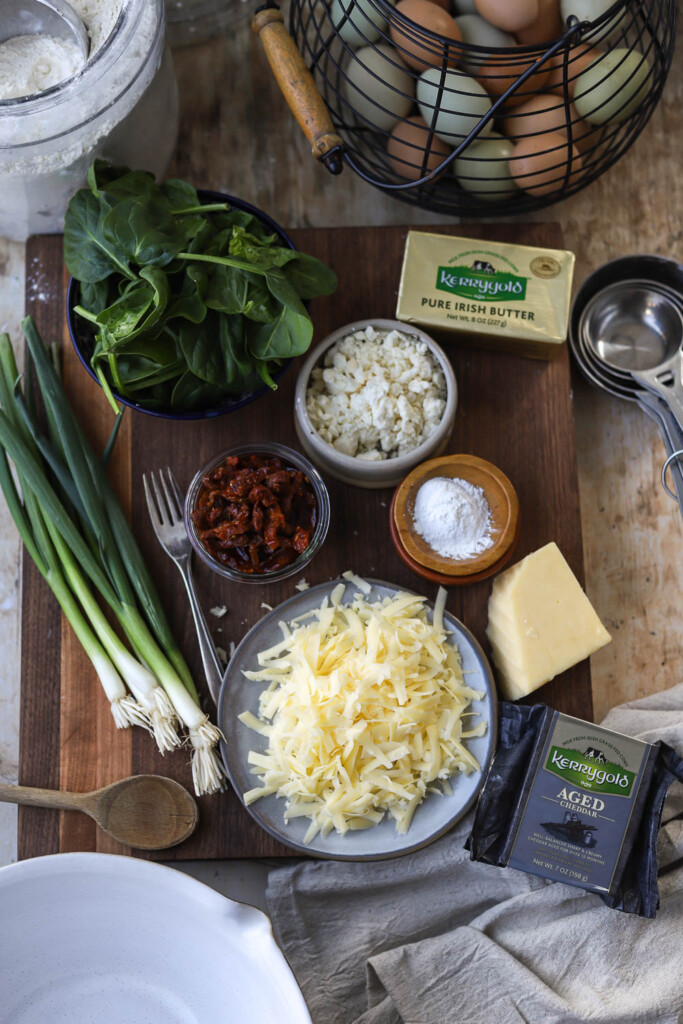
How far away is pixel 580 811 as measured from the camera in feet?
4.07

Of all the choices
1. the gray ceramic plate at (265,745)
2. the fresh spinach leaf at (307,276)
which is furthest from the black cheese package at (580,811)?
the fresh spinach leaf at (307,276)

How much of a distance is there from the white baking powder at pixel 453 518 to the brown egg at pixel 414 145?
0.46 meters

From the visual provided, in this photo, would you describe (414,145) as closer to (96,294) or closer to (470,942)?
(96,294)

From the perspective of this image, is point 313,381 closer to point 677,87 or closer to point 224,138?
point 224,138

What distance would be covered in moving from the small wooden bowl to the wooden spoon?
1.56 feet

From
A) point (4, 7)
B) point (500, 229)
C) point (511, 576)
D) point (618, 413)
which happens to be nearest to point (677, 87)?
point (500, 229)

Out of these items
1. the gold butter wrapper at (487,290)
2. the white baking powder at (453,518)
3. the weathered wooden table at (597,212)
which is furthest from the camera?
the weathered wooden table at (597,212)

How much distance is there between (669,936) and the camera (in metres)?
1.28

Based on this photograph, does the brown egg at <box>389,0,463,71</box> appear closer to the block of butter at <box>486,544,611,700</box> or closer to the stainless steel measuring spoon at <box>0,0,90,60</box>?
the stainless steel measuring spoon at <box>0,0,90,60</box>

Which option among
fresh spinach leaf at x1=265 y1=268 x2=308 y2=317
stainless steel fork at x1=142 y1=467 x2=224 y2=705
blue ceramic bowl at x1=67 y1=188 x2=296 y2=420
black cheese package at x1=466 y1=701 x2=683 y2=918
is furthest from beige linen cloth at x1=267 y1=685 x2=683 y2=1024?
fresh spinach leaf at x1=265 y1=268 x2=308 y2=317

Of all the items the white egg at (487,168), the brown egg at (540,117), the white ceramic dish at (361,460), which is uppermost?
the brown egg at (540,117)

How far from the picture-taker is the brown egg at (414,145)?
51.5 inches

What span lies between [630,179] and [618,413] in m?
0.41

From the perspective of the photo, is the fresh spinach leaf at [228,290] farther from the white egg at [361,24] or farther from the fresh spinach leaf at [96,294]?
the white egg at [361,24]
